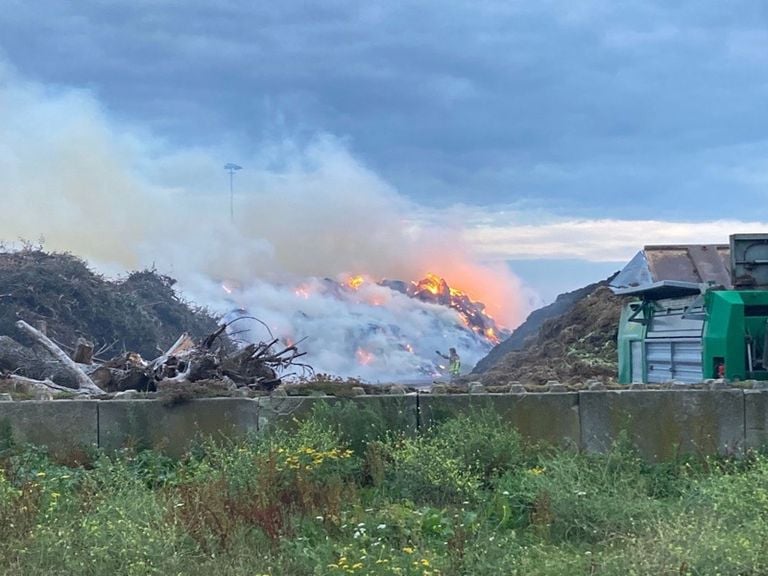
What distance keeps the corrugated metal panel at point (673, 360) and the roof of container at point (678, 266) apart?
1018 millimetres

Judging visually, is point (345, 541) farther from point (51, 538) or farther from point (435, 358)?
point (435, 358)

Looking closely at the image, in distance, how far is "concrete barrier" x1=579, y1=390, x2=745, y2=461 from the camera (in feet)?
22.3

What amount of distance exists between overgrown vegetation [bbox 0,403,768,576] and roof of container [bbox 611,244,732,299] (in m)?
4.60

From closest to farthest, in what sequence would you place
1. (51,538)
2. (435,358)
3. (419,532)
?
(51,538) → (419,532) → (435,358)

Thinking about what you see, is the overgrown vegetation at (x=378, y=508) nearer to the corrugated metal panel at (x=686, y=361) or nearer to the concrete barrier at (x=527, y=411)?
the concrete barrier at (x=527, y=411)

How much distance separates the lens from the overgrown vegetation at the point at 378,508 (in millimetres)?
4395

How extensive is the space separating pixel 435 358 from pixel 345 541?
594 inches

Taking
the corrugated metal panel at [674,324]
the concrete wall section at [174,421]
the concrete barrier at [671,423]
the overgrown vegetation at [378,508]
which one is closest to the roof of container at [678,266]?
the corrugated metal panel at [674,324]

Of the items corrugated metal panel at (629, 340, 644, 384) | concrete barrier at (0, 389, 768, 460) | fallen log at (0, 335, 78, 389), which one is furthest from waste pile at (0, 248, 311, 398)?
corrugated metal panel at (629, 340, 644, 384)

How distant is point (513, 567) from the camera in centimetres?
433

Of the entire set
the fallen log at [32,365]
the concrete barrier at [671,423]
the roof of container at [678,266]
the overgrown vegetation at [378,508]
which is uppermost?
the roof of container at [678,266]

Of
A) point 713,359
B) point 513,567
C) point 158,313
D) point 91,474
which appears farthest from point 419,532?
point 158,313

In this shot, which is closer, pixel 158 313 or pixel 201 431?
pixel 201 431

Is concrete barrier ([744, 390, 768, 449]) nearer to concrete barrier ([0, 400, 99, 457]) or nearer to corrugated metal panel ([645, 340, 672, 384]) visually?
corrugated metal panel ([645, 340, 672, 384])
